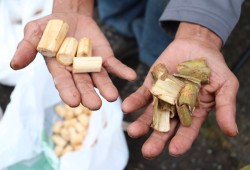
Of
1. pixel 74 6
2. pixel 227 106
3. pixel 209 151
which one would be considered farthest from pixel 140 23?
pixel 227 106

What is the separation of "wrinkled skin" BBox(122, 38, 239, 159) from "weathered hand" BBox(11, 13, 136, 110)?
0.25ft

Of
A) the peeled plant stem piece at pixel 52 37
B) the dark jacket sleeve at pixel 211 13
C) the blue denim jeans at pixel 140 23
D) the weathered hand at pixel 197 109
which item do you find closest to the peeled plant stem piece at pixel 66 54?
the peeled plant stem piece at pixel 52 37

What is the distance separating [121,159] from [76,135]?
0.71 feet

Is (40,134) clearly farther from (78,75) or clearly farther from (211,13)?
(211,13)

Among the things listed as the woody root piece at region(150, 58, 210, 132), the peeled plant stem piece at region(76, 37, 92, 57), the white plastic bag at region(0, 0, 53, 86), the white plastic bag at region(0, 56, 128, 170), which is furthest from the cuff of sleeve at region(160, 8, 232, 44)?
the white plastic bag at region(0, 0, 53, 86)

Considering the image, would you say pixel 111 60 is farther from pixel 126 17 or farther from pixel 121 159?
pixel 126 17

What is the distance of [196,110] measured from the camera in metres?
1.21

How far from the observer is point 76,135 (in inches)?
62.1

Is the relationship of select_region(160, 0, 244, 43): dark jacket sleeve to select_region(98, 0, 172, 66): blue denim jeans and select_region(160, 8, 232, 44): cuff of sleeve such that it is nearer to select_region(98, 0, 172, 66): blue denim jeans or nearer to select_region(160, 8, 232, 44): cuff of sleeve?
select_region(160, 8, 232, 44): cuff of sleeve

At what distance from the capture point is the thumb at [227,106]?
1045 mm

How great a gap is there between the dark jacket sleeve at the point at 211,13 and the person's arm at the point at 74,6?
349 mm

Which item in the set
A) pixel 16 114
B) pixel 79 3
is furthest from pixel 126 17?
pixel 16 114

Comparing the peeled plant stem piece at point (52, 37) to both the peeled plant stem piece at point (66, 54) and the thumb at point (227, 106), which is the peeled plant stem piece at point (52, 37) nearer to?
the peeled plant stem piece at point (66, 54)

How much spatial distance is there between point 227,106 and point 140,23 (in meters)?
1.05
